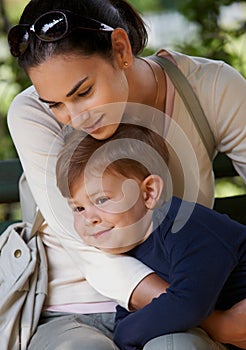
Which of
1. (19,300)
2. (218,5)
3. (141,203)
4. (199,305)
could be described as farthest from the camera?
(218,5)

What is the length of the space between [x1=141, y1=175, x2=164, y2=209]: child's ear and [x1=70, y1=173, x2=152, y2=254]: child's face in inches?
0.4

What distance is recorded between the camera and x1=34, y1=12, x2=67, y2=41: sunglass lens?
6.63ft

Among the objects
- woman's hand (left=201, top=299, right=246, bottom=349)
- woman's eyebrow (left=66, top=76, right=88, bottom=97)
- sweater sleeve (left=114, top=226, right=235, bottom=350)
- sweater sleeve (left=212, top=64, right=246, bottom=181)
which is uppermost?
woman's eyebrow (left=66, top=76, right=88, bottom=97)

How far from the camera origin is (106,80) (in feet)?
6.82

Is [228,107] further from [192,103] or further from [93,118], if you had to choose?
[93,118]

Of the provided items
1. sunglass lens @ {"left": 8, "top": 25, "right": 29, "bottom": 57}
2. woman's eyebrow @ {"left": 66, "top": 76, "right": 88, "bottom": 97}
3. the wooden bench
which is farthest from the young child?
the wooden bench

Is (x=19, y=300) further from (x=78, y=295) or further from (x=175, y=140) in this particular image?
(x=175, y=140)

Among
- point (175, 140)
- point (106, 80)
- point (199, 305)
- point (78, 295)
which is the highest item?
point (106, 80)

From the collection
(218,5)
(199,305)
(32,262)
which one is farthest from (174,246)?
(218,5)

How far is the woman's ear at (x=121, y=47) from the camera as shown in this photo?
2.12 metres

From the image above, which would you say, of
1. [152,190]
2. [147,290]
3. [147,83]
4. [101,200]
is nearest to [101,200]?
[101,200]

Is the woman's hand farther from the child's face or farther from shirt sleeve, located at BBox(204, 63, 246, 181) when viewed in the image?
shirt sleeve, located at BBox(204, 63, 246, 181)

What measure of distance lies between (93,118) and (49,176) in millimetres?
266

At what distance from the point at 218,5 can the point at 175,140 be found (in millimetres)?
1741
